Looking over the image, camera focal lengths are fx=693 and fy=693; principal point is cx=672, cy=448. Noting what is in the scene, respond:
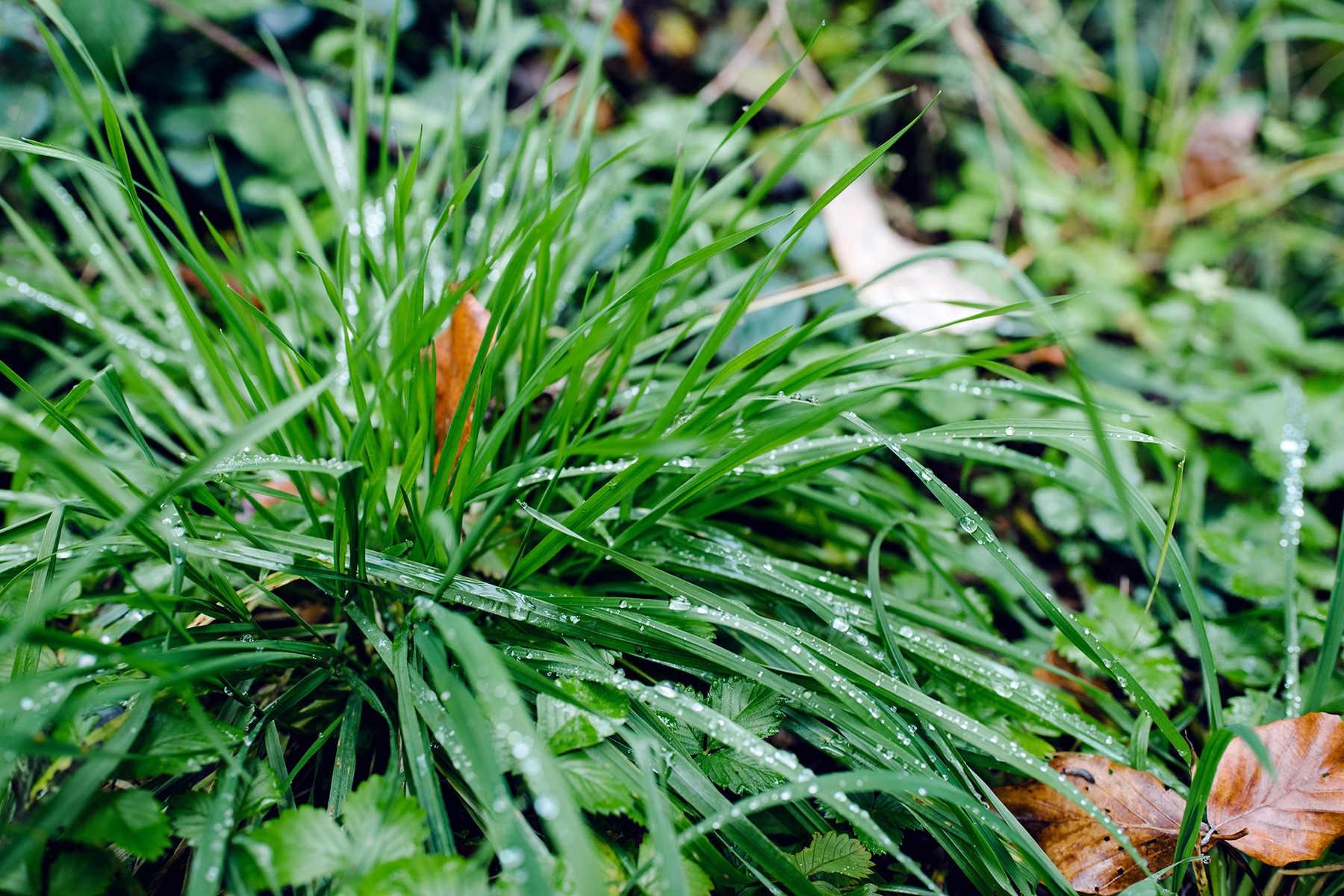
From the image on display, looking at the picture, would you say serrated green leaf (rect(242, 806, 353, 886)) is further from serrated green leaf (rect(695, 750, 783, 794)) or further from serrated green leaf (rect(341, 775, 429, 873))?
serrated green leaf (rect(695, 750, 783, 794))

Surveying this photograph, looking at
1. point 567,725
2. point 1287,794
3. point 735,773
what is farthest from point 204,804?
point 1287,794

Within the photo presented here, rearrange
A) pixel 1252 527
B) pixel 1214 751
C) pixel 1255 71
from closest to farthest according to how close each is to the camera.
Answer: pixel 1214 751 < pixel 1252 527 < pixel 1255 71

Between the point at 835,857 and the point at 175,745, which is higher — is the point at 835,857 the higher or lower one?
the lower one

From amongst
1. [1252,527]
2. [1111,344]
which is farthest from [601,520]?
[1111,344]

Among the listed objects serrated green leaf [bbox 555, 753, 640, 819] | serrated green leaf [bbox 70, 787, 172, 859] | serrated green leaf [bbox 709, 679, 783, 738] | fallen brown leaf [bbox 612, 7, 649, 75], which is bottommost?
serrated green leaf [bbox 709, 679, 783, 738]

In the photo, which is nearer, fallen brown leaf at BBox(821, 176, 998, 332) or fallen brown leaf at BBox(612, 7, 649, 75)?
fallen brown leaf at BBox(821, 176, 998, 332)

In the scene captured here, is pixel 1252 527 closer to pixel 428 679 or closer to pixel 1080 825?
pixel 1080 825

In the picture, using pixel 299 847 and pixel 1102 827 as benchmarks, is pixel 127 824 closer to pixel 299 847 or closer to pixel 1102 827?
pixel 299 847

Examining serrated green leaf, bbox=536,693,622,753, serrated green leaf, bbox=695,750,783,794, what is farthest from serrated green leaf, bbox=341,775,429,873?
serrated green leaf, bbox=695,750,783,794
